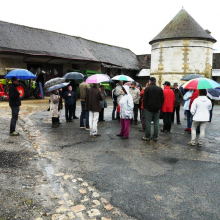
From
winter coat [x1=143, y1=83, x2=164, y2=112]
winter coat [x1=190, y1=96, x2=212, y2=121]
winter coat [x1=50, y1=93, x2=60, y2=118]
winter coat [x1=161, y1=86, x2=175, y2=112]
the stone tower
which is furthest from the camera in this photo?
the stone tower

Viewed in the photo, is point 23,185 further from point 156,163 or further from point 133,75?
point 133,75

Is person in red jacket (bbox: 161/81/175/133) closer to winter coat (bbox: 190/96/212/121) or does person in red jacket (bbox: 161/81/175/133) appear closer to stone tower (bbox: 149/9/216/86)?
winter coat (bbox: 190/96/212/121)

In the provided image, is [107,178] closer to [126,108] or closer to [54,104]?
[126,108]

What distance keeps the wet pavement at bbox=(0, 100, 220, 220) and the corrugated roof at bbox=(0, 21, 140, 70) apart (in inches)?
613

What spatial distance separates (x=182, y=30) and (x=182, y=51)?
242 cm

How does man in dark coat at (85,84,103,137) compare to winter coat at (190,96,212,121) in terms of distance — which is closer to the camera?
winter coat at (190,96,212,121)

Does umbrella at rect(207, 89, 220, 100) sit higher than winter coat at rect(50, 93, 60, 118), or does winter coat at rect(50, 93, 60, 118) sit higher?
umbrella at rect(207, 89, 220, 100)

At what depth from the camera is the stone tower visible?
78.1 feet

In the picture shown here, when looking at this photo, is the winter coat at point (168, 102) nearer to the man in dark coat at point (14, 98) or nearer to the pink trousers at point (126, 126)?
the pink trousers at point (126, 126)

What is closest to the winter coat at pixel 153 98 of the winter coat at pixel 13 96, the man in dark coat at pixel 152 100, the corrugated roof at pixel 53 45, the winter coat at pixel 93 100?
the man in dark coat at pixel 152 100

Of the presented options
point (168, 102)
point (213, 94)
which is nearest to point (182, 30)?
point (213, 94)

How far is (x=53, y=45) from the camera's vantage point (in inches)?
923

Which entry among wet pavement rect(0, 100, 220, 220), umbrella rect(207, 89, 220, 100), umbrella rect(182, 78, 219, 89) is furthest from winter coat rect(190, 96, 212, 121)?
umbrella rect(207, 89, 220, 100)

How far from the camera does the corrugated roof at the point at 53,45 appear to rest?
2006cm
